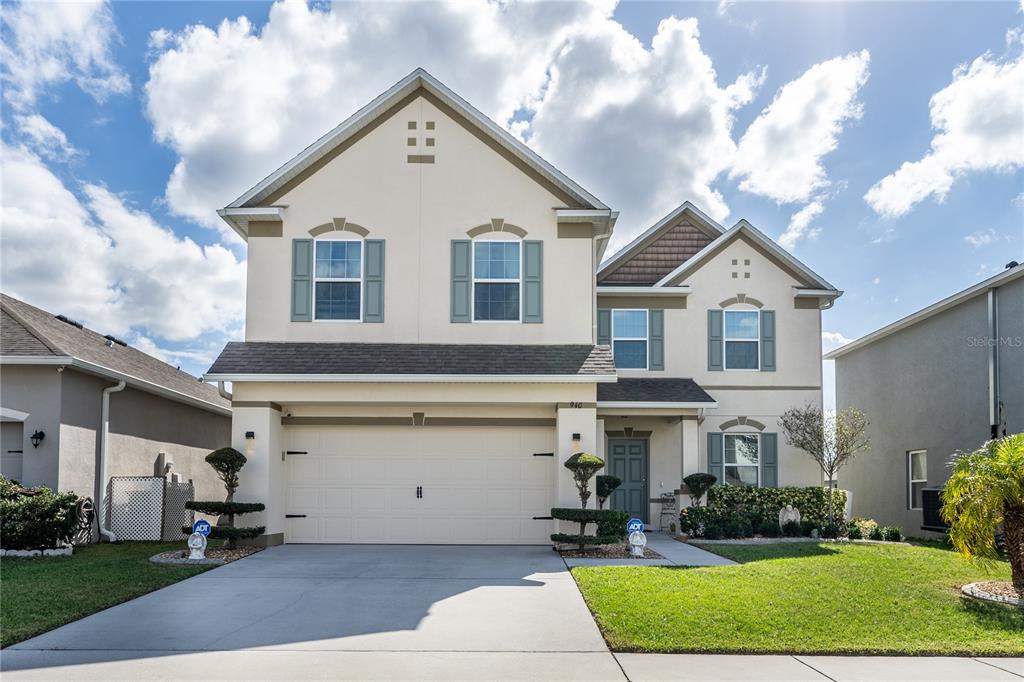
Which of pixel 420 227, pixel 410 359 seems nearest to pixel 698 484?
pixel 410 359

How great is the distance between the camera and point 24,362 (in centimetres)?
1449

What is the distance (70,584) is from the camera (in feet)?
34.6

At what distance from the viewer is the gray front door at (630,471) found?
19.0 metres

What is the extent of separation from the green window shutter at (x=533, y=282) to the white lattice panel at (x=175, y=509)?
8.22m

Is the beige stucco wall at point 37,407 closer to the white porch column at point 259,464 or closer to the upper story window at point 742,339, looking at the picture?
the white porch column at point 259,464

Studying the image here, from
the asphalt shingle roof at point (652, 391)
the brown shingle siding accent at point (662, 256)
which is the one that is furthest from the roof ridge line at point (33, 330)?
the brown shingle siding accent at point (662, 256)

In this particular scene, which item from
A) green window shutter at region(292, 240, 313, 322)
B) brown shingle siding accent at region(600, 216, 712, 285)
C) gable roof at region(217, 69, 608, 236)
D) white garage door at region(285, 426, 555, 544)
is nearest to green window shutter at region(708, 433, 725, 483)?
brown shingle siding accent at region(600, 216, 712, 285)

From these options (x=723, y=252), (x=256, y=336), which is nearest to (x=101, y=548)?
(x=256, y=336)

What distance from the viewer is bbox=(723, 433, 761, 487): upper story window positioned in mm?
19188

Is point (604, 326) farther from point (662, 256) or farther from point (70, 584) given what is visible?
point (70, 584)

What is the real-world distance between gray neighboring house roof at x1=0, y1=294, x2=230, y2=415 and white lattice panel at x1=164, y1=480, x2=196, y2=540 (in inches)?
88.1

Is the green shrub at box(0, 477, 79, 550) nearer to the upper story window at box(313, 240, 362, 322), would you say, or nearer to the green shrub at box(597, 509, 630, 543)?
the upper story window at box(313, 240, 362, 322)

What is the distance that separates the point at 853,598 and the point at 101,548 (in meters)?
12.4

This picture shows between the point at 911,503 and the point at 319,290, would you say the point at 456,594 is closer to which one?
the point at 319,290
